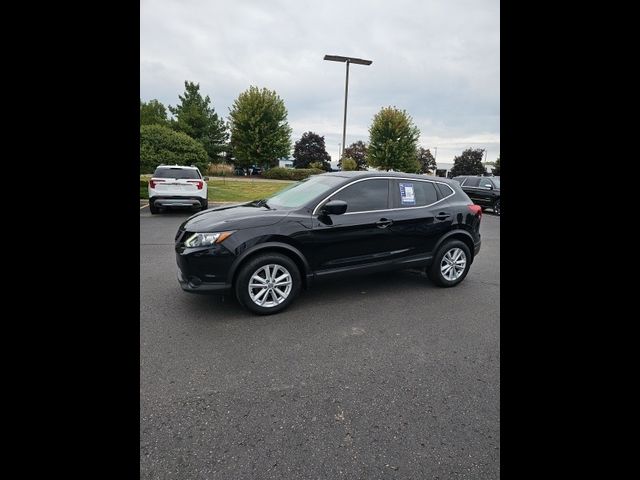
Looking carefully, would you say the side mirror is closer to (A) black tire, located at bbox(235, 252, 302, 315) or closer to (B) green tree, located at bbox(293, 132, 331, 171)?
(A) black tire, located at bbox(235, 252, 302, 315)

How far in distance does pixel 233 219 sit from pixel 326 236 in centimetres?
105

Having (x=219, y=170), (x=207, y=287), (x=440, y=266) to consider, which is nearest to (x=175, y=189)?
(x=207, y=287)

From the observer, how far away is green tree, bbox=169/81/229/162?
1527 inches

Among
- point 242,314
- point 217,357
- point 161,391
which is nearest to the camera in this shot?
point 161,391

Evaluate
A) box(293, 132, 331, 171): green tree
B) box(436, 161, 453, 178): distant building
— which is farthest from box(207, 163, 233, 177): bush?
box(436, 161, 453, 178): distant building

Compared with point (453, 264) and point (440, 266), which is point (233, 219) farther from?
point (453, 264)

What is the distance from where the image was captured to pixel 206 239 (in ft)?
12.1

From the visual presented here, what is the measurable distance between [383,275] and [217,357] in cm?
315
